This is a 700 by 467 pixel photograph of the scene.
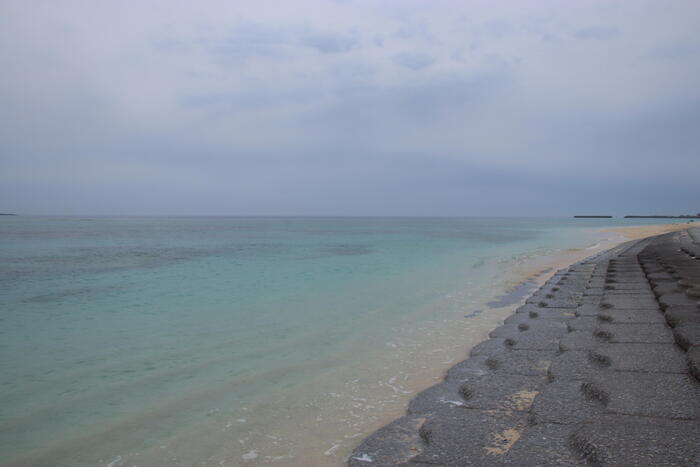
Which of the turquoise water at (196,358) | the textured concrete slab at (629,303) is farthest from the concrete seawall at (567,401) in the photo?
the turquoise water at (196,358)

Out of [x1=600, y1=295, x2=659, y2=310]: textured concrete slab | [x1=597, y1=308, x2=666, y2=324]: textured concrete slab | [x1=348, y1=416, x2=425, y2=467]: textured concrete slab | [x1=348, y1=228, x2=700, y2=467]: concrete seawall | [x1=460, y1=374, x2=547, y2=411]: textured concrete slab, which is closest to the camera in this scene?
[x1=348, y1=228, x2=700, y2=467]: concrete seawall

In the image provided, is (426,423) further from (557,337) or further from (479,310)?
(479,310)

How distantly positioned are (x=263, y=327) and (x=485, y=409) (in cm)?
569

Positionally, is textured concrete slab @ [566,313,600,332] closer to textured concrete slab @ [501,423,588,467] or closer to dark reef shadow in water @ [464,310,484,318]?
dark reef shadow in water @ [464,310,484,318]

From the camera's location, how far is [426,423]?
3805mm

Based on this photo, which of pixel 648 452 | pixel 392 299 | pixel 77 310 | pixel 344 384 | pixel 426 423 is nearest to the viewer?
pixel 648 452

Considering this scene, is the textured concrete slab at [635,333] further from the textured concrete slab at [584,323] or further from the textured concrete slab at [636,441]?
the textured concrete slab at [636,441]

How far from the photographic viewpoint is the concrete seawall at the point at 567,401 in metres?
3.04

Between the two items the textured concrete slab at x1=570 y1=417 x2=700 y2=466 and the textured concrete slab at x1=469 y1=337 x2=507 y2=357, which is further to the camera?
the textured concrete slab at x1=469 y1=337 x2=507 y2=357

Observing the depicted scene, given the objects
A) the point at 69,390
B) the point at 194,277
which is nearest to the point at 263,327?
the point at 69,390

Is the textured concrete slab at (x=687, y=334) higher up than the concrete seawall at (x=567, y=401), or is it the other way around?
the textured concrete slab at (x=687, y=334)

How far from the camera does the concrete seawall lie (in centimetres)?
304

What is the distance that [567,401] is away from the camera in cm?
386

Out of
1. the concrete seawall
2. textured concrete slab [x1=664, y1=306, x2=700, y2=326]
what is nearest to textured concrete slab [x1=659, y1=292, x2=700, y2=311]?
the concrete seawall
